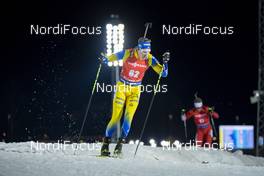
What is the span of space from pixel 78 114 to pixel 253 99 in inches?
459

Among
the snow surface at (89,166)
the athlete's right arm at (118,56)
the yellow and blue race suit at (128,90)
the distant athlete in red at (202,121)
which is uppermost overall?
the athlete's right arm at (118,56)

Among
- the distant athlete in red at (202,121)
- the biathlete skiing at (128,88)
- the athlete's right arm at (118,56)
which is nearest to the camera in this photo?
the biathlete skiing at (128,88)

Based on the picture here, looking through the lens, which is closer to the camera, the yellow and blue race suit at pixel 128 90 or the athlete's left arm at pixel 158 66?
the yellow and blue race suit at pixel 128 90

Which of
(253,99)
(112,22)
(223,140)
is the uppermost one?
(112,22)

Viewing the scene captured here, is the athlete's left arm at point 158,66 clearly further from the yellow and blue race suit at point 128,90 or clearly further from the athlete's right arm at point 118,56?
the athlete's right arm at point 118,56

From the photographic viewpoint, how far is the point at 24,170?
24.1ft

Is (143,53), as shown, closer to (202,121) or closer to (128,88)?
(128,88)

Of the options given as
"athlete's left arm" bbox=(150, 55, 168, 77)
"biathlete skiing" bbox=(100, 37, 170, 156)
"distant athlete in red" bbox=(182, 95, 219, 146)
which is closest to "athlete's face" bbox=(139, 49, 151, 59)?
"biathlete skiing" bbox=(100, 37, 170, 156)

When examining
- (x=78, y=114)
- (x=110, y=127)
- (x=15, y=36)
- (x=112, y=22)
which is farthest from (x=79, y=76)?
(x=110, y=127)

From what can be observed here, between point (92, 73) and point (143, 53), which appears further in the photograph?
point (92, 73)

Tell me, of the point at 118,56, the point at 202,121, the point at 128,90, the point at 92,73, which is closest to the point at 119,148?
the point at 128,90

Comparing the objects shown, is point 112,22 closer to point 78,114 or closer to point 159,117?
point 78,114

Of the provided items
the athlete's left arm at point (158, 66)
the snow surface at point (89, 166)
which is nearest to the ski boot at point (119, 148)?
the snow surface at point (89, 166)

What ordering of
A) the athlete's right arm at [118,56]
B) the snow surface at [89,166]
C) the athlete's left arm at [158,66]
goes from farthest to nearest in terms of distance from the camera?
the athlete's left arm at [158,66] < the athlete's right arm at [118,56] < the snow surface at [89,166]
